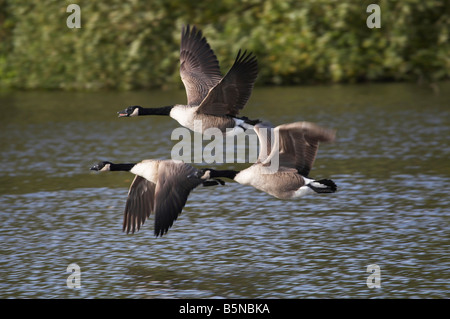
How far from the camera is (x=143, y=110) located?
12.0m

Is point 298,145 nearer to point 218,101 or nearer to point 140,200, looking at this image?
point 218,101

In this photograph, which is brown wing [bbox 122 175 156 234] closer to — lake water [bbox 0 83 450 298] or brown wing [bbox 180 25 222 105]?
lake water [bbox 0 83 450 298]

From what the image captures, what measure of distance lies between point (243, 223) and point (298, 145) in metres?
2.42

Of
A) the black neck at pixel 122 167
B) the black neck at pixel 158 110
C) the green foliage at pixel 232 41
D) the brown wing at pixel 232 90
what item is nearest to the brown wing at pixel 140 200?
the black neck at pixel 122 167

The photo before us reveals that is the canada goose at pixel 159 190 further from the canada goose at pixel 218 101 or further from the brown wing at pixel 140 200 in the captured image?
the canada goose at pixel 218 101

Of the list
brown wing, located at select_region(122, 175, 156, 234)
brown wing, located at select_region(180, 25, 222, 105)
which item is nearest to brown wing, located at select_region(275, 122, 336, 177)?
brown wing, located at select_region(122, 175, 156, 234)

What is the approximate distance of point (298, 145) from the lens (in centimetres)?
945

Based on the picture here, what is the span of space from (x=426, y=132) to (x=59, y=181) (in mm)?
7327

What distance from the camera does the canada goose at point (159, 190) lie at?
9.79 metres

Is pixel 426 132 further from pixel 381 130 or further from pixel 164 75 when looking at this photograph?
pixel 164 75

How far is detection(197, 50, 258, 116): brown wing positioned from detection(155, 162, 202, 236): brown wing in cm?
111

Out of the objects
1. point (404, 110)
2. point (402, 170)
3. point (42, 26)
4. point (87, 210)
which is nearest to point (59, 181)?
point (87, 210)

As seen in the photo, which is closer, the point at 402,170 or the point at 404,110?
the point at 402,170

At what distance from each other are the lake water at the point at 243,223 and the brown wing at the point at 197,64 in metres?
1.87
